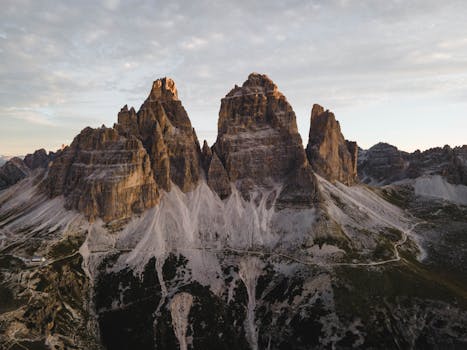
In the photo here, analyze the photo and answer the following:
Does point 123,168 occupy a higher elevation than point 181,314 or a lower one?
higher

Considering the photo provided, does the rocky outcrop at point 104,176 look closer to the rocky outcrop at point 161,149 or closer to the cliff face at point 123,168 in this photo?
the cliff face at point 123,168

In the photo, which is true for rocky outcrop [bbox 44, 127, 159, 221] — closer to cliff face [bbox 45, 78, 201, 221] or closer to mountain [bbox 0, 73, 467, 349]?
cliff face [bbox 45, 78, 201, 221]

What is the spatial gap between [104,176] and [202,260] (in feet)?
221

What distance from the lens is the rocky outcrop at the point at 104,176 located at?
165875mm

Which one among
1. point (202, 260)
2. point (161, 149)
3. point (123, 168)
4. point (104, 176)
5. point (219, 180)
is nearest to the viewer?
point (202, 260)

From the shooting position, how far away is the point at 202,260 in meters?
148

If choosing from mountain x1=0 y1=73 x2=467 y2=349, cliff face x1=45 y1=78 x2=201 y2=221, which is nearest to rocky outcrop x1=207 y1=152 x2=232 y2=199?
mountain x1=0 y1=73 x2=467 y2=349

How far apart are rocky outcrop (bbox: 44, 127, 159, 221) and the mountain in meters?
0.72

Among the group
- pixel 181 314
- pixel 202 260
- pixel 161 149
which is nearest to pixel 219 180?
pixel 161 149

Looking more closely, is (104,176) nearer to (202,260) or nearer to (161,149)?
(161,149)

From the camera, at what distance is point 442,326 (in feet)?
344

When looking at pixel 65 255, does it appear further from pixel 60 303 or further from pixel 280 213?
pixel 280 213

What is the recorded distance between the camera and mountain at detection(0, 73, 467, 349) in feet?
362

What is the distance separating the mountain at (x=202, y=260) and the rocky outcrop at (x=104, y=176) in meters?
0.72
